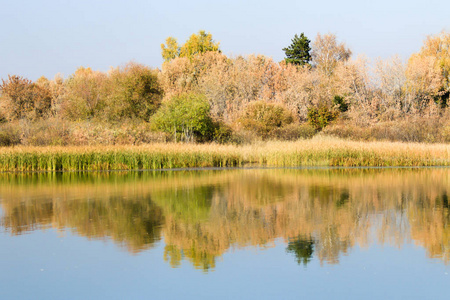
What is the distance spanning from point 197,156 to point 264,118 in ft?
37.7

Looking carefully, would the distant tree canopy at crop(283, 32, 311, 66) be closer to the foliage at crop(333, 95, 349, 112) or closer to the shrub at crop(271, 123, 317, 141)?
the foliage at crop(333, 95, 349, 112)

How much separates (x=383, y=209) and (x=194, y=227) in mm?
5162

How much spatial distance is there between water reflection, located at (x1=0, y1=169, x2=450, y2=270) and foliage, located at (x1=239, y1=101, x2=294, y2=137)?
53.9ft

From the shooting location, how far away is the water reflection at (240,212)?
10.2 m

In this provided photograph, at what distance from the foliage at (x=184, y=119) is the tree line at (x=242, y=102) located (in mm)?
71

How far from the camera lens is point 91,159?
29.4 m

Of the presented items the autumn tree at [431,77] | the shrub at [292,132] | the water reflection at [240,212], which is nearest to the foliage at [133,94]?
the shrub at [292,132]

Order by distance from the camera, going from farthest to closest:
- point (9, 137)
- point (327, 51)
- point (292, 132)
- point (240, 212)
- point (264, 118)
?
point (327, 51) < point (264, 118) < point (292, 132) < point (9, 137) < point (240, 212)

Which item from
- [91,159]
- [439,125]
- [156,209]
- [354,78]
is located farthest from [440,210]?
[354,78]

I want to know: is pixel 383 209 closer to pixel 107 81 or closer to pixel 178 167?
pixel 178 167

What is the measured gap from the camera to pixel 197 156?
3011 cm

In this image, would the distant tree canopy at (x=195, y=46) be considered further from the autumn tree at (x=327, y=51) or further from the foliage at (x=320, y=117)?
the foliage at (x=320, y=117)

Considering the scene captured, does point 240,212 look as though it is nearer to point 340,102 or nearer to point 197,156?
point 197,156

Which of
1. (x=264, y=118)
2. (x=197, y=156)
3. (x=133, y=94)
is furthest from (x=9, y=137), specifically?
(x=264, y=118)
